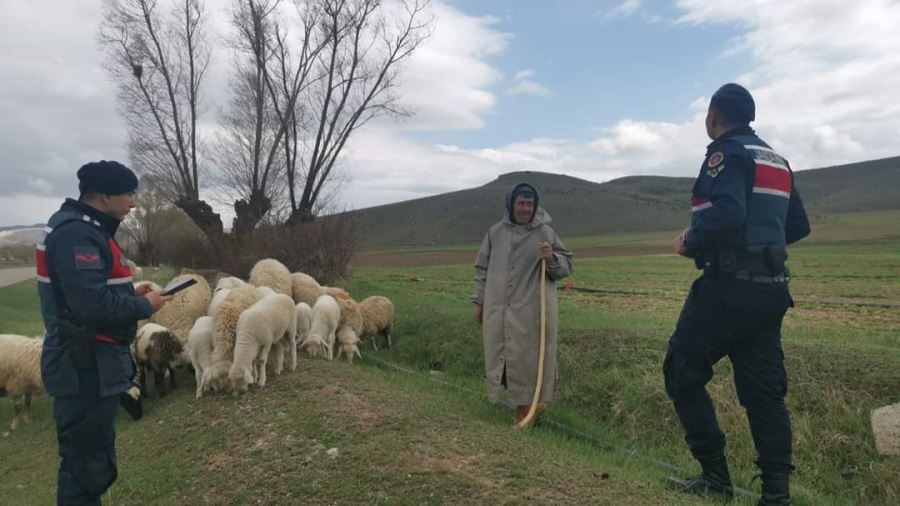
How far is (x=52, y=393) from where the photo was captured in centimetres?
366

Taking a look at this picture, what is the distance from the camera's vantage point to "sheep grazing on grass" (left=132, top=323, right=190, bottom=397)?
7.86 m

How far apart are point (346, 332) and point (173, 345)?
126 inches

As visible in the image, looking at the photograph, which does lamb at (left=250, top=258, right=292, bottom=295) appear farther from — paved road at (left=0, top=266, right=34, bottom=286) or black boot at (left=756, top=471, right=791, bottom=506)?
paved road at (left=0, top=266, right=34, bottom=286)

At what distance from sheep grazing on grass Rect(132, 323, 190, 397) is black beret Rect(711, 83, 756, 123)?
7.08 meters

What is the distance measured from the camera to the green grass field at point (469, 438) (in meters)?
4.33

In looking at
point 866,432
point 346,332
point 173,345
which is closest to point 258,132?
point 346,332

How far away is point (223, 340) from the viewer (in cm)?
724

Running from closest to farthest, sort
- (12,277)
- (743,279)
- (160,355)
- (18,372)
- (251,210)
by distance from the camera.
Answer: (743,279) → (18,372) → (160,355) → (251,210) → (12,277)

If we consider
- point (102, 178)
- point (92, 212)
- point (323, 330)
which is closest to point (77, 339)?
point (92, 212)

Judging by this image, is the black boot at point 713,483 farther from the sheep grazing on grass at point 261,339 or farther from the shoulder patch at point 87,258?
the sheep grazing on grass at point 261,339

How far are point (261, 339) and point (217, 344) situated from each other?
0.55 metres

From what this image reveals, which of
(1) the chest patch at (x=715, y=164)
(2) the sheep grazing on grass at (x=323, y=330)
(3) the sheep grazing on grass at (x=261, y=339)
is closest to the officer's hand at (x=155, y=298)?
(3) the sheep grazing on grass at (x=261, y=339)

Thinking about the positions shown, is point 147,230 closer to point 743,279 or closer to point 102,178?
point 102,178

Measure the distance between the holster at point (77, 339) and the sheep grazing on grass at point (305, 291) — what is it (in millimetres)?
8215
